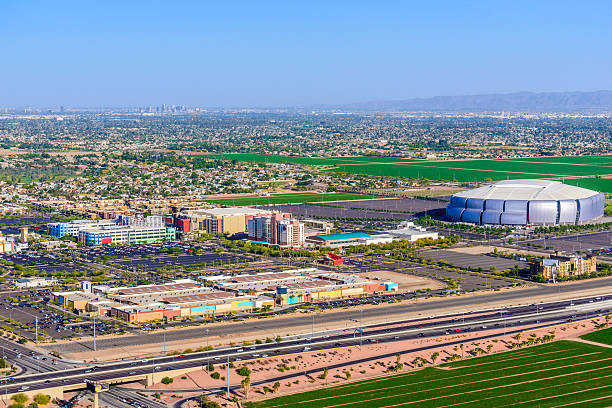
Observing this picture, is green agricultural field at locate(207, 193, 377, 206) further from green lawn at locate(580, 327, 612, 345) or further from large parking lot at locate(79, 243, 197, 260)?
green lawn at locate(580, 327, 612, 345)

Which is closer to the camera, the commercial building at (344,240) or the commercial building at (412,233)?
the commercial building at (344,240)

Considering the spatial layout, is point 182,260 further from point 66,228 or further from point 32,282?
point 66,228

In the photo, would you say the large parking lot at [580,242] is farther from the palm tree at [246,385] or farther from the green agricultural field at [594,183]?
the palm tree at [246,385]

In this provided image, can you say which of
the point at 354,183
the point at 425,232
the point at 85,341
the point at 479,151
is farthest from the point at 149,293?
the point at 479,151

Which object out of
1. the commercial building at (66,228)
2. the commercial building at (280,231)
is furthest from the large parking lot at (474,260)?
the commercial building at (66,228)

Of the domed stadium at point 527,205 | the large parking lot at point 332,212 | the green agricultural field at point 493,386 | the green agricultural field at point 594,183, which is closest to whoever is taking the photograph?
the green agricultural field at point 493,386

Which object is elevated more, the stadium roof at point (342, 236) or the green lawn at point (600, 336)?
the stadium roof at point (342, 236)

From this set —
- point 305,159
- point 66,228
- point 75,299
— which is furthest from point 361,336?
point 305,159
